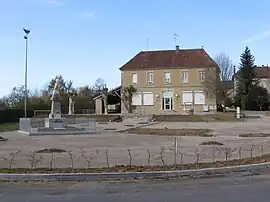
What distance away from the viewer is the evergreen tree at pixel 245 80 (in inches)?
3247

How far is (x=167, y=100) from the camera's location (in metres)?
79.2

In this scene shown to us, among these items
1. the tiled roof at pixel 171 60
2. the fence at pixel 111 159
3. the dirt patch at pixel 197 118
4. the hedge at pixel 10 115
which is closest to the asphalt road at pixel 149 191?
the fence at pixel 111 159

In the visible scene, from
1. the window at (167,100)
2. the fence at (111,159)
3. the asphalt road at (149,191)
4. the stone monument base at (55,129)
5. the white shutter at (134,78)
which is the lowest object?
the asphalt road at (149,191)

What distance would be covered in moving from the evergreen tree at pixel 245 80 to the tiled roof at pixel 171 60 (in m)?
9.84

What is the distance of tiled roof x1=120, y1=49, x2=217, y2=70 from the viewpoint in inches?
3093

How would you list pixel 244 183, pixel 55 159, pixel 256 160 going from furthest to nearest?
pixel 55 159, pixel 256 160, pixel 244 183

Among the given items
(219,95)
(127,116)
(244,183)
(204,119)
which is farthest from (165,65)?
(244,183)

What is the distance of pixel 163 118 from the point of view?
62375mm

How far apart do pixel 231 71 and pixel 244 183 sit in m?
76.2

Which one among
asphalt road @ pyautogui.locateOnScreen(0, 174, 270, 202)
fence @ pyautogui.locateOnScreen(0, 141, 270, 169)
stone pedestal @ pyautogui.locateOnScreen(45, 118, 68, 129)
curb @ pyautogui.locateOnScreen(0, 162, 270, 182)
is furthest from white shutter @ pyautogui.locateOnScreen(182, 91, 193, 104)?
asphalt road @ pyautogui.locateOnScreen(0, 174, 270, 202)

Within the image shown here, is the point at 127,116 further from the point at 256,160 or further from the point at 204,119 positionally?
the point at 256,160

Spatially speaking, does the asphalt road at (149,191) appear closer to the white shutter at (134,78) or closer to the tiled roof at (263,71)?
the white shutter at (134,78)

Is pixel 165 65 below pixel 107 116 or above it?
above

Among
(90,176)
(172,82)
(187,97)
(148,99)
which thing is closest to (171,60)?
(172,82)
